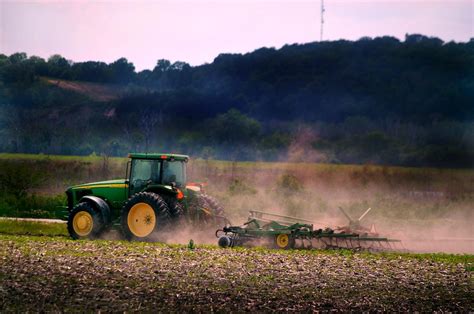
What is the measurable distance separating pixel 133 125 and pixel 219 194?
3196cm

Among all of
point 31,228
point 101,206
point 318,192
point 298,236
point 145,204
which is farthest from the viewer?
point 318,192

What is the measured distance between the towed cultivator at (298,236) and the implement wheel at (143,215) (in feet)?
6.08

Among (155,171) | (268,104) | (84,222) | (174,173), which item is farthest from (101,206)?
(268,104)

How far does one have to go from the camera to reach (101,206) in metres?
21.7

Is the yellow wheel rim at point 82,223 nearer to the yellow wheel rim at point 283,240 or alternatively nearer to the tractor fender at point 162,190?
the tractor fender at point 162,190

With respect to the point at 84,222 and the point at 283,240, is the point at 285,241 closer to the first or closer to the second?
the point at 283,240

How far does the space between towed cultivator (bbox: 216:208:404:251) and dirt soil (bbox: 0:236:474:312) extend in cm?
92

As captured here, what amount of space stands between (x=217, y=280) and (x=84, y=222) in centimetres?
809

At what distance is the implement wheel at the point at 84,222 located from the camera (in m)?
21.6

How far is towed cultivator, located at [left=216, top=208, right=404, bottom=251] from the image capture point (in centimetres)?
1988

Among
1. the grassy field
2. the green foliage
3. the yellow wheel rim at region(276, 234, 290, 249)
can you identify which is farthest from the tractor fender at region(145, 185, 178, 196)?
the green foliage

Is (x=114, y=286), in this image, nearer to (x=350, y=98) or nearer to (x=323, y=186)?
(x=323, y=186)

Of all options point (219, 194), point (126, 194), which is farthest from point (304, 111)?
point (126, 194)

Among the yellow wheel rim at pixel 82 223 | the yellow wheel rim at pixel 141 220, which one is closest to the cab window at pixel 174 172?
the yellow wheel rim at pixel 141 220
